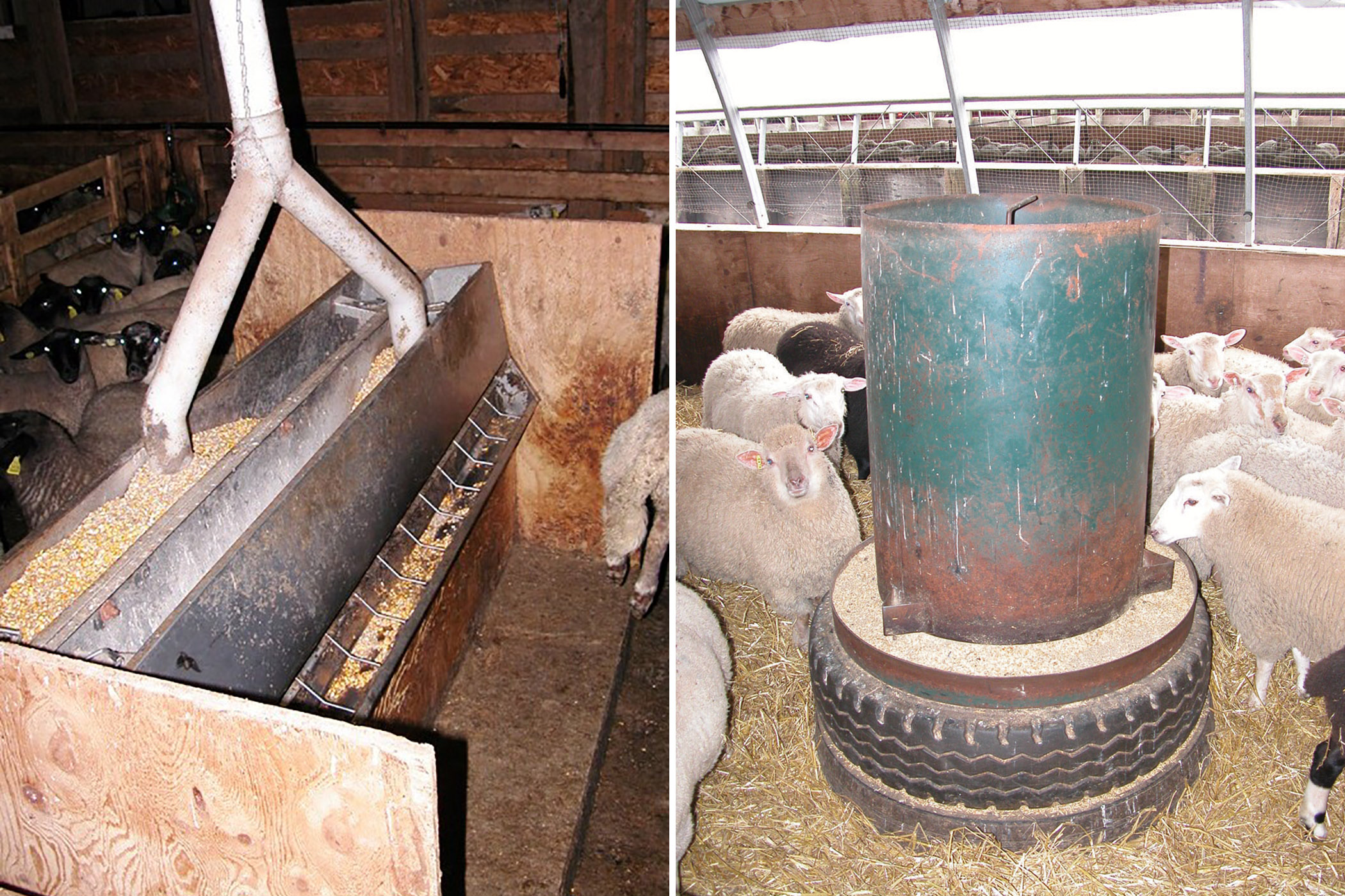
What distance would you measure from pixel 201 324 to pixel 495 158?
22.8 feet

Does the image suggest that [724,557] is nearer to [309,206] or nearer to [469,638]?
[469,638]

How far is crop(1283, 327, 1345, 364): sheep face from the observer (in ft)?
12.2

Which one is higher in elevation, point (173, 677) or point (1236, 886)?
point (173, 677)

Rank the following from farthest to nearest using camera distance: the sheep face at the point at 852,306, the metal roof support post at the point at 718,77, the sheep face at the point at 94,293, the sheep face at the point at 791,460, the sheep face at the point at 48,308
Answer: the sheep face at the point at 94,293 < the sheep face at the point at 48,308 < the sheep face at the point at 852,306 < the metal roof support post at the point at 718,77 < the sheep face at the point at 791,460

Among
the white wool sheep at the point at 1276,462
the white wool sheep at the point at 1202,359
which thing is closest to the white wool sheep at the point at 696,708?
the white wool sheep at the point at 1276,462

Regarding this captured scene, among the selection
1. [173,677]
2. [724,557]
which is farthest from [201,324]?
[724,557]

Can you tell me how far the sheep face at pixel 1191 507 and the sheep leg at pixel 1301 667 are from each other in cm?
43

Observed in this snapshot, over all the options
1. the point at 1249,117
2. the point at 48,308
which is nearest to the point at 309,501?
the point at 1249,117

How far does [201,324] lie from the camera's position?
248cm

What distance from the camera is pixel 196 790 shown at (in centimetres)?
132

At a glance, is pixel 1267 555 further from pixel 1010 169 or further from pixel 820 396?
pixel 1010 169

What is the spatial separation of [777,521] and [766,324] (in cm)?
180

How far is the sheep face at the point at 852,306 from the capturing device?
14.8 feet

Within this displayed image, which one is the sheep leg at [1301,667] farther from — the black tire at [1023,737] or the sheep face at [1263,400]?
the sheep face at [1263,400]
